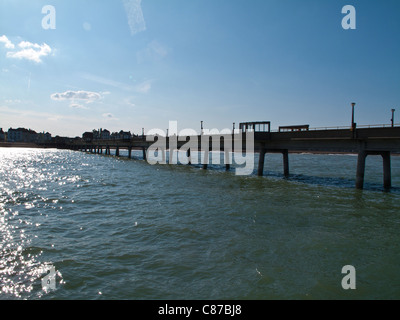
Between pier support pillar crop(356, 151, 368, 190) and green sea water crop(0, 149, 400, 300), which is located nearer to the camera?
green sea water crop(0, 149, 400, 300)

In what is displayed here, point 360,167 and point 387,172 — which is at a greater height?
point 360,167

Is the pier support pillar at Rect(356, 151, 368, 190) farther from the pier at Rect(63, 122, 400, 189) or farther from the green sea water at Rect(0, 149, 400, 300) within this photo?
the green sea water at Rect(0, 149, 400, 300)

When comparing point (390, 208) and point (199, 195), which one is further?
point (199, 195)

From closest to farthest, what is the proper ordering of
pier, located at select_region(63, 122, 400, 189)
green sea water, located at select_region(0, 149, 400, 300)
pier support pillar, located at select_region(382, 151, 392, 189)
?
green sea water, located at select_region(0, 149, 400, 300)
pier, located at select_region(63, 122, 400, 189)
pier support pillar, located at select_region(382, 151, 392, 189)

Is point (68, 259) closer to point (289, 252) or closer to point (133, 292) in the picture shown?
point (133, 292)

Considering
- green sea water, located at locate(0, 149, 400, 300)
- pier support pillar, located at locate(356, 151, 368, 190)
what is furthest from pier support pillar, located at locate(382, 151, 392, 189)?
green sea water, located at locate(0, 149, 400, 300)

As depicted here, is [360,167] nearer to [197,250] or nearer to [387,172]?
[387,172]

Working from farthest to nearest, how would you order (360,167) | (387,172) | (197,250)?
(387,172) → (360,167) → (197,250)

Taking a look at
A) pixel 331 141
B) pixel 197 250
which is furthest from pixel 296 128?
pixel 197 250

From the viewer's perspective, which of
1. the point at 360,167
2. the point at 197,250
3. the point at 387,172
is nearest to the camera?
the point at 197,250

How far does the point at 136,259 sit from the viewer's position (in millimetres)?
8570

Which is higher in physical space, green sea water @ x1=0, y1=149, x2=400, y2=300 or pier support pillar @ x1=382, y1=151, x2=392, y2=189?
pier support pillar @ x1=382, y1=151, x2=392, y2=189
